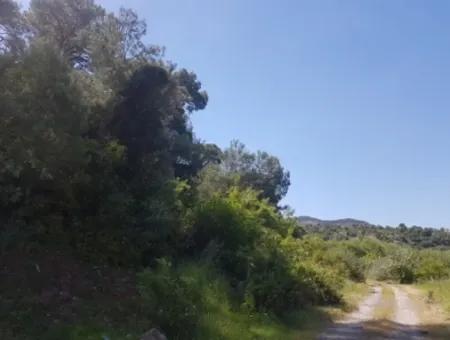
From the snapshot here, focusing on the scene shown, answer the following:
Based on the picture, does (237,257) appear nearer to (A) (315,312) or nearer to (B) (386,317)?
(A) (315,312)

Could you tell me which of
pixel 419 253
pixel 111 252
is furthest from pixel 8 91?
pixel 419 253

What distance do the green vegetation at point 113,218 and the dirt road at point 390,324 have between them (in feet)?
4.08

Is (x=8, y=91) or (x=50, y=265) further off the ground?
(x=8, y=91)

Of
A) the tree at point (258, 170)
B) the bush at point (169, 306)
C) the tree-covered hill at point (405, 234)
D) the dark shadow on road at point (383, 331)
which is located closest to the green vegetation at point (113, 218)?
the bush at point (169, 306)

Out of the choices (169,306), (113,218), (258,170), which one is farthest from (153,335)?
(258,170)

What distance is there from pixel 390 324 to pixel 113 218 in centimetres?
1102

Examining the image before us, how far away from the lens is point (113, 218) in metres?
18.2

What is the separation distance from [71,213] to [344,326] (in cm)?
1039

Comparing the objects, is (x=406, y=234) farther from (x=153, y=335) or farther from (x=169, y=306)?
(x=153, y=335)

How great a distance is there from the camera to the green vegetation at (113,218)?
13.5 m

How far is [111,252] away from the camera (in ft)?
59.0

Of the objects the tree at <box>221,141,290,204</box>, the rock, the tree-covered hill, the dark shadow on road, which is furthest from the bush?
the tree-covered hill

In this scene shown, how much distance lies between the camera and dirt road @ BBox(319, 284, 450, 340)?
17.3 m

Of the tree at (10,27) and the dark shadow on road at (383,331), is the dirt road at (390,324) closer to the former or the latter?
the dark shadow on road at (383,331)
